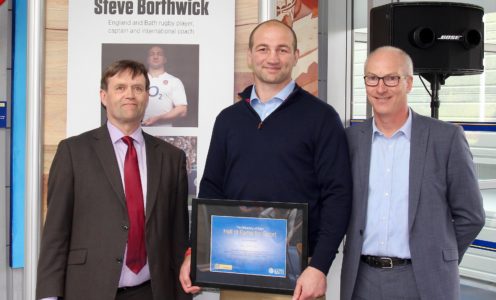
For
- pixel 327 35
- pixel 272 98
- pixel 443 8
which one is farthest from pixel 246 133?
pixel 327 35

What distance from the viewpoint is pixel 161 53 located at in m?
3.11

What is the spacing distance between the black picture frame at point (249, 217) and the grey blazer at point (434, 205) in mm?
251

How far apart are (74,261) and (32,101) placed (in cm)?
96

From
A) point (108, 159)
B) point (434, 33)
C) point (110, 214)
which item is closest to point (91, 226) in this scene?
point (110, 214)

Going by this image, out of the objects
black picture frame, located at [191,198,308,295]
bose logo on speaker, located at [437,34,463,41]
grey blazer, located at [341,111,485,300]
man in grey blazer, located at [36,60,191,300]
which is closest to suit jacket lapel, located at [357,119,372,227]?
grey blazer, located at [341,111,485,300]

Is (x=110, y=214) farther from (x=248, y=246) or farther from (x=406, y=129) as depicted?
(x=406, y=129)

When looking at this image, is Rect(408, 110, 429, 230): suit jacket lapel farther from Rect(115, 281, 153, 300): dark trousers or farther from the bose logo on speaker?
the bose logo on speaker

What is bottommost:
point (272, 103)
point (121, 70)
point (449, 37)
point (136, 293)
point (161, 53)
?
point (136, 293)

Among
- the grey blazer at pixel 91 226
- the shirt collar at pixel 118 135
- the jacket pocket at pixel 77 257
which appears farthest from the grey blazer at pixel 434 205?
the jacket pocket at pixel 77 257

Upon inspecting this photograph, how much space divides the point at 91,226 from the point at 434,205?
1348mm

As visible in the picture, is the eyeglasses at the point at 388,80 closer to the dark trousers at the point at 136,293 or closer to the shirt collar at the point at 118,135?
the shirt collar at the point at 118,135

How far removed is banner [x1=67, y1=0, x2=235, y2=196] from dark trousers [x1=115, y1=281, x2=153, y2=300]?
33.8 inches

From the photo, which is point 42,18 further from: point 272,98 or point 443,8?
point 443,8

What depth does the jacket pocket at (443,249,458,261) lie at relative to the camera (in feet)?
7.85
